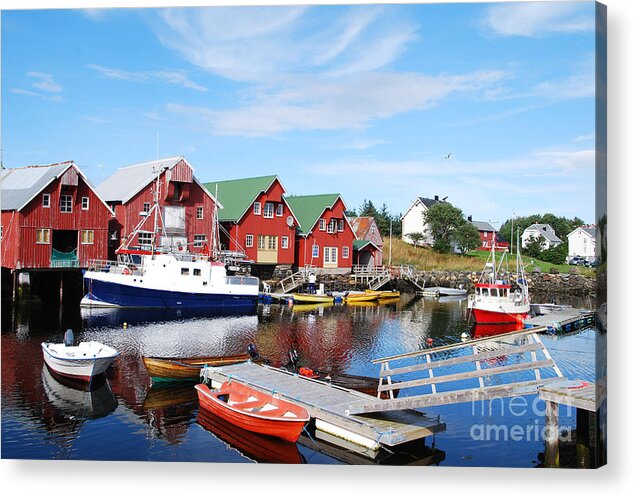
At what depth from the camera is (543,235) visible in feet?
117

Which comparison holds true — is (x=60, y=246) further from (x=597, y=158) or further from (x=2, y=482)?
(x=597, y=158)

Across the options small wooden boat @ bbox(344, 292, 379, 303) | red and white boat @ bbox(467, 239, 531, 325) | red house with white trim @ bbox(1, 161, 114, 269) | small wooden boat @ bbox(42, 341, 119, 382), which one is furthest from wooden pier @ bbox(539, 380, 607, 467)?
small wooden boat @ bbox(344, 292, 379, 303)

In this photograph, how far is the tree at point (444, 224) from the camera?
50.4 metres

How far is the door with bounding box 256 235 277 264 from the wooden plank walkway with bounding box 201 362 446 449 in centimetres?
2369

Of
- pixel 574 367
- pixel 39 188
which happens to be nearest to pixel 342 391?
pixel 574 367

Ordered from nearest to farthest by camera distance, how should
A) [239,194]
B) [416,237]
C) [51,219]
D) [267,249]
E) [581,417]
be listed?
1. [581,417]
2. [51,219]
3. [267,249]
4. [239,194]
5. [416,237]

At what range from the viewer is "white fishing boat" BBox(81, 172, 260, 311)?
92.9 feet

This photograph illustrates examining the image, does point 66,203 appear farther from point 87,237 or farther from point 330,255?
point 330,255

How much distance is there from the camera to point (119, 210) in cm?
3319

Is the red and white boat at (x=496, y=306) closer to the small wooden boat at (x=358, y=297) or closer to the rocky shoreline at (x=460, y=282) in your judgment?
the rocky shoreline at (x=460, y=282)

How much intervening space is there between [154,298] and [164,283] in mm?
857

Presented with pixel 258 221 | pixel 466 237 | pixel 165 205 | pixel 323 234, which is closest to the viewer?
pixel 165 205

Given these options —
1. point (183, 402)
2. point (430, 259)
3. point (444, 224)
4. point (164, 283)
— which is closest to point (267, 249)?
point (164, 283)

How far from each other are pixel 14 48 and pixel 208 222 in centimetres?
2357
